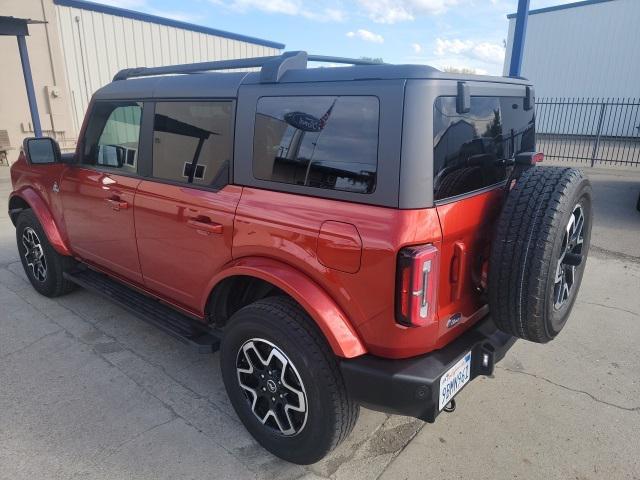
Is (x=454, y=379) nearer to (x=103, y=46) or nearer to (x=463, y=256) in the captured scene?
(x=463, y=256)

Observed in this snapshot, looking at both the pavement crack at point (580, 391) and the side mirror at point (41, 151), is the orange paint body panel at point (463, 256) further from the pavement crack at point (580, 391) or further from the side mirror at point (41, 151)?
the side mirror at point (41, 151)

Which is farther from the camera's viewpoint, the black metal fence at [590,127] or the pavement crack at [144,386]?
the black metal fence at [590,127]

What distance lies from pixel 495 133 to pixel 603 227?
5.43 meters

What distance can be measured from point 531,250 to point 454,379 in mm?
656

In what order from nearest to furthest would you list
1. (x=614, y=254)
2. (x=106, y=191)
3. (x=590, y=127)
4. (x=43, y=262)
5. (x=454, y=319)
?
(x=454, y=319), (x=106, y=191), (x=43, y=262), (x=614, y=254), (x=590, y=127)

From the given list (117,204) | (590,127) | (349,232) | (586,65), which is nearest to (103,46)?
(117,204)

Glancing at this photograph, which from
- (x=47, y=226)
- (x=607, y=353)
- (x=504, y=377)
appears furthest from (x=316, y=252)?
(x=47, y=226)

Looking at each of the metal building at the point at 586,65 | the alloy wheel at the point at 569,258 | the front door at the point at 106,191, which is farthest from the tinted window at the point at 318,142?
the metal building at the point at 586,65

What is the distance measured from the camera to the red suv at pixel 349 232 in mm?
1871

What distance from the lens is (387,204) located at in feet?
6.09

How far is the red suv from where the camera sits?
1871 mm

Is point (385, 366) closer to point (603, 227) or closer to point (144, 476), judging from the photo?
point (144, 476)

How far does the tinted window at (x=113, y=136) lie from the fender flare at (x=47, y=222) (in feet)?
2.44

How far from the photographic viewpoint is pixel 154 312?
3.12 m
